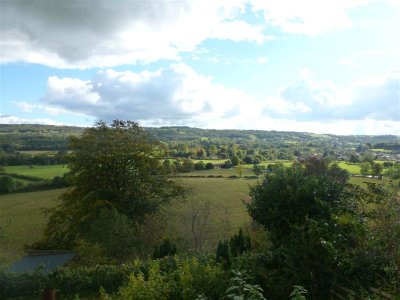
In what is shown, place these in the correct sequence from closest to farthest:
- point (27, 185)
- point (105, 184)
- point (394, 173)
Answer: point (105, 184)
point (394, 173)
point (27, 185)

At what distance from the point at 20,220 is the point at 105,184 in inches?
901

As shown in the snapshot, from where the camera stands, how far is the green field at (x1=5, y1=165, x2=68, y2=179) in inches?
2587

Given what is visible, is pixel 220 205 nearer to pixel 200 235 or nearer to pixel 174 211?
pixel 174 211

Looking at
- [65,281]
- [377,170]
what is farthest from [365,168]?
[65,281]

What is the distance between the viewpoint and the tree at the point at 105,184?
25.2 m

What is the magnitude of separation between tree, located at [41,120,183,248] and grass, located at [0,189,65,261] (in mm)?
2702

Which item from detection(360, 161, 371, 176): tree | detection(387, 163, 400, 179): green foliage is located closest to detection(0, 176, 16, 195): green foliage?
detection(387, 163, 400, 179): green foliage

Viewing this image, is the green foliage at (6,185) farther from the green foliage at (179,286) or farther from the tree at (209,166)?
the green foliage at (179,286)

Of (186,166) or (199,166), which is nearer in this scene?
(186,166)

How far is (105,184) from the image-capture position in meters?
26.2

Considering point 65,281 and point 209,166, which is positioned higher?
point 65,281

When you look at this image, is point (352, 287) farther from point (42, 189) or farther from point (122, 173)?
point (42, 189)

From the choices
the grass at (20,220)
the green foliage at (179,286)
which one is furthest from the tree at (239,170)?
the green foliage at (179,286)

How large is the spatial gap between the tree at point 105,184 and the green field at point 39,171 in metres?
41.0
